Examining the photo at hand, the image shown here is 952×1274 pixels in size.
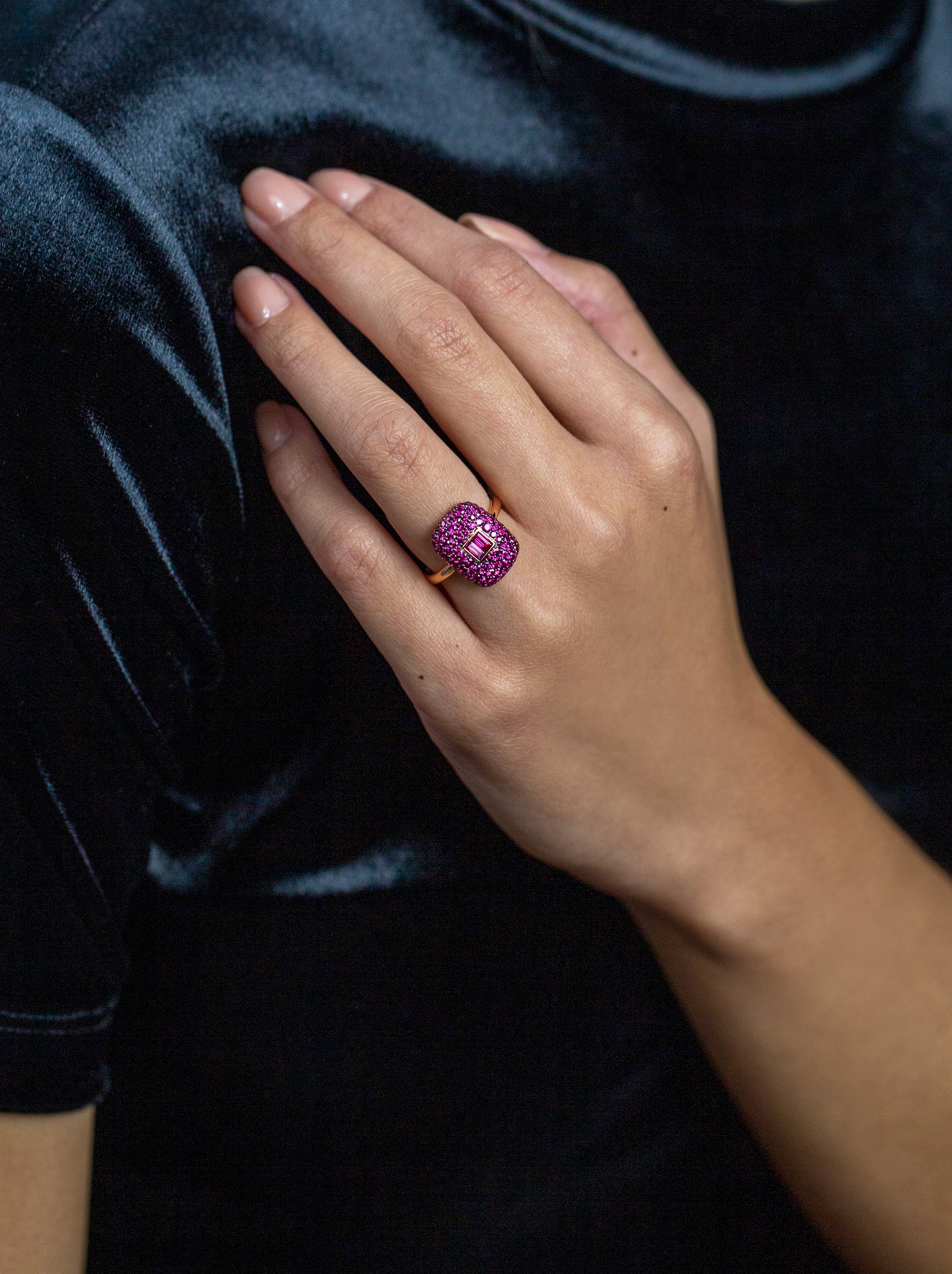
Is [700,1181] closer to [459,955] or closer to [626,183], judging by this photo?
[459,955]

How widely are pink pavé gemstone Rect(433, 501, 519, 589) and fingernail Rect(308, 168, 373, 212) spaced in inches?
10.8

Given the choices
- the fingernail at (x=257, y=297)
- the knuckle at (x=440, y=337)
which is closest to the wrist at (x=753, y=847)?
the knuckle at (x=440, y=337)

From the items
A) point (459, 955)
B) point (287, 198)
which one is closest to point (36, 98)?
point (287, 198)

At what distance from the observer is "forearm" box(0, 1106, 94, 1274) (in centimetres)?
60

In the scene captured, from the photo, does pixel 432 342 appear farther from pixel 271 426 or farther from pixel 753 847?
pixel 753 847

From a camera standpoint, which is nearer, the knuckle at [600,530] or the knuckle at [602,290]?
the knuckle at [600,530]

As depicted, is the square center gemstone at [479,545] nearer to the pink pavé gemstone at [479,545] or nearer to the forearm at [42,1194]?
the pink pavé gemstone at [479,545]

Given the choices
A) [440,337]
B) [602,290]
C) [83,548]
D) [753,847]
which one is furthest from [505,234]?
[753,847]

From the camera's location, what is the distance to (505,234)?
83cm

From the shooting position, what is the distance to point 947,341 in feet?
3.74

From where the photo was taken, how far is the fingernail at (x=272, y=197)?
72 centimetres

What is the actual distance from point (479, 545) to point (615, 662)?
16cm

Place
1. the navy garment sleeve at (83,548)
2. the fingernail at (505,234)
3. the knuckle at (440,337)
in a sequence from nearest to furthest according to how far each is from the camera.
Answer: the navy garment sleeve at (83,548) < the knuckle at (440,337) < the fingernail at (505,234)

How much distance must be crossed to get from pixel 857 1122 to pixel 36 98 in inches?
41.3
